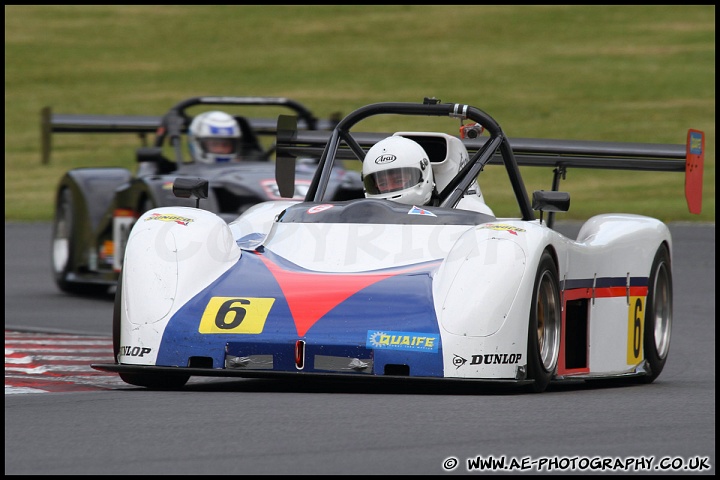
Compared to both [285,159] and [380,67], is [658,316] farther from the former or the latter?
[380,67]

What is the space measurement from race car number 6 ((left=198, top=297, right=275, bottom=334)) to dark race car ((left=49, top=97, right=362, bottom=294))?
17.7 feet

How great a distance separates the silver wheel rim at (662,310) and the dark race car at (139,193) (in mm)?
4268

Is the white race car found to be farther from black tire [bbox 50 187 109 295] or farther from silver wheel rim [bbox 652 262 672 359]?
black tire [bbox 50 187 109 295]

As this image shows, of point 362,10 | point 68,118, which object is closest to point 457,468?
point 68,118

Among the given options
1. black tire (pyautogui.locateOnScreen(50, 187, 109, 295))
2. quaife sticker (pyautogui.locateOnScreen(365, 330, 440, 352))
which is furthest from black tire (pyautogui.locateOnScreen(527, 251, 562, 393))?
black tire (pyautogui.locateOnScreen(50, 187, 109, 295))

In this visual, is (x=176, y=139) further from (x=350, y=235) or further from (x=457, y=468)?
(x=457, y=468)

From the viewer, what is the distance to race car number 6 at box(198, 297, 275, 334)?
→ 6.52 metres

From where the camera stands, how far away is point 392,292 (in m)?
6.59

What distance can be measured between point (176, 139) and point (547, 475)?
408 inches

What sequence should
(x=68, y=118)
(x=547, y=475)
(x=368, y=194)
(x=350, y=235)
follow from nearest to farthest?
(x=547, y=475)
(x=350, y=235)
(x=368, y=194)
(x=68, y=118)

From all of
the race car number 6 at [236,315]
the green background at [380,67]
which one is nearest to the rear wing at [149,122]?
the race car number 6 at [236,315]

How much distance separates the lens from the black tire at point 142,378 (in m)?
6.91

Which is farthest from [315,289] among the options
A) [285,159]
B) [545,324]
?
[285,159]

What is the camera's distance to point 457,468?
4.59m
